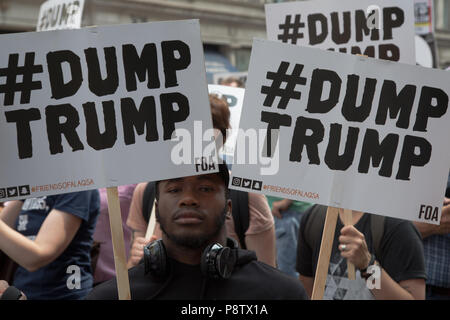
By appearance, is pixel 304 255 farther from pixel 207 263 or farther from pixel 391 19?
pixel 391 19

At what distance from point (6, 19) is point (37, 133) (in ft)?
39.2

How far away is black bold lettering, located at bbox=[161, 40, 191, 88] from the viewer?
7.51ft

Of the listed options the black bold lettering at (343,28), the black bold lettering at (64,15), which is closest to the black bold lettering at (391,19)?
the black bold lettering at (343,28)

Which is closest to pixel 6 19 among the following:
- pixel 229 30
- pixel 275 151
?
pixel 229 30

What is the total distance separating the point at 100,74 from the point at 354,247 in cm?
123

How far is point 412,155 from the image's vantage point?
2416mm

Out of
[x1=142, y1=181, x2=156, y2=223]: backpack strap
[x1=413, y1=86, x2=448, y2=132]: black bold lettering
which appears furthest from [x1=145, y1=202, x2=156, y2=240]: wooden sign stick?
[x1=413, y1=86, x2=448, y2=132]: black bold lettering

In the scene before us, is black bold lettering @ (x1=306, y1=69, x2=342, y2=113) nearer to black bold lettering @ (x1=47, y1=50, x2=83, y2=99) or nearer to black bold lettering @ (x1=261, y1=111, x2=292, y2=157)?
black bold lettering @ (x1=261, y1=111, x2=292, y2=157)

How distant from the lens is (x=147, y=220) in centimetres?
314

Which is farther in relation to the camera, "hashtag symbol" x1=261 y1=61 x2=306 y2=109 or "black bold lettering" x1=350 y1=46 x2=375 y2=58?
"black bold lettering" x1=350 y1=46 x2=375 y2=58

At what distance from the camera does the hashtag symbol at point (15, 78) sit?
2223 millimetres

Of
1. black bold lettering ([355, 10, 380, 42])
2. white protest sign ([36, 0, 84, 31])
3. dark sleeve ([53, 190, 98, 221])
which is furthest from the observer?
white protest sign ([36, 0, 84, 31])

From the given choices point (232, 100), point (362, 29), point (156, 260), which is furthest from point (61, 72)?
point (362, 29)

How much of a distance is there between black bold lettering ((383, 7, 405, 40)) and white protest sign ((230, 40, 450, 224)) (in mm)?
1157
